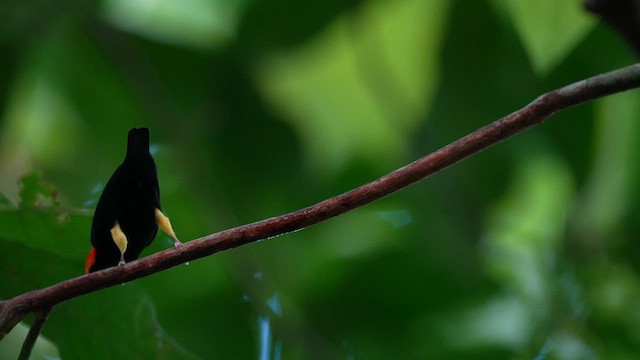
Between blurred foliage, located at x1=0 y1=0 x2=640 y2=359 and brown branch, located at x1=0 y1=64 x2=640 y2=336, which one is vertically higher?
blurred foliage, located at x1=0 y1=0 x2=640 y2=359

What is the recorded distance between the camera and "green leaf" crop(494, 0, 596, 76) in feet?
5.31

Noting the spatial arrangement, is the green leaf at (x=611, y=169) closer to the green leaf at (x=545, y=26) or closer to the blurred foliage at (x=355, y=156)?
the blurred foliage at (x=355, y=156)

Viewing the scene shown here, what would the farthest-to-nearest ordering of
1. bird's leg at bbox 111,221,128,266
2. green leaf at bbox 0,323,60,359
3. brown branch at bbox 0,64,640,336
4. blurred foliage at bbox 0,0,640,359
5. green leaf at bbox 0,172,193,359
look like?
blurred foliage at bbox 0,0,640,359 < green leaf at bbox 0,323,60,359 < green leaf at bbox 0,172,193,359 < bird's leg at bbox 111,221,128,266 < brown branch at bbox 0,64,640,336

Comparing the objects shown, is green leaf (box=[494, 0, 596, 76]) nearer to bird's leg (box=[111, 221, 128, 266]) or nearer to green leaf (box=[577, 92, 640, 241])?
green leaf (box=[577, 92, 640, 241])

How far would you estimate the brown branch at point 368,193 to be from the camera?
0.68 m

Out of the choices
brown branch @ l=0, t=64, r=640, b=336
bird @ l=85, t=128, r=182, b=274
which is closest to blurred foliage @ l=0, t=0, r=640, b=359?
bird @ l=85, t=128, r=182, b=274

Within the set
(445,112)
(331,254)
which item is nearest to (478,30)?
(445,112)

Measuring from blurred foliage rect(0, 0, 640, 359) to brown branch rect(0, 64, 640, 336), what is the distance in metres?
0.77

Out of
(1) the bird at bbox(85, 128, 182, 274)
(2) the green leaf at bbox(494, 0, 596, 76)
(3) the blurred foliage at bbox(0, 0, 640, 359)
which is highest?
(2) the green leaf at bbox(494, 0, 596, 76)

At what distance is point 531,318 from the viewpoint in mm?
1652

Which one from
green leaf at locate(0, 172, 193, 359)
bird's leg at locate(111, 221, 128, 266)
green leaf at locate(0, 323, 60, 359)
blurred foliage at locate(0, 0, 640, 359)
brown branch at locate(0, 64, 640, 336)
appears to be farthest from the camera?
blurred foliage at locate(0, 0, 640, 359)

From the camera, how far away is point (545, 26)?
1.65 metres

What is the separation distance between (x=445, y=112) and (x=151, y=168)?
705 millimetres

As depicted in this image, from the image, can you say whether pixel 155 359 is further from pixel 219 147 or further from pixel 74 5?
pixel 74 5
